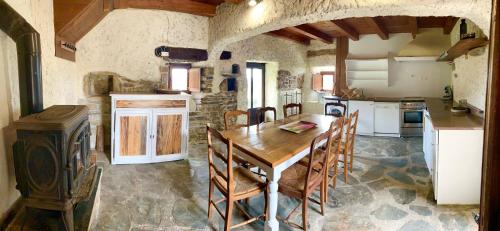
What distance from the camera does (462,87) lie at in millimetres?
4363

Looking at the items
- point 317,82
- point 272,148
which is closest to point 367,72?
point 317,82

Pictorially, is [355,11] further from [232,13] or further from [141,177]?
[141,177]

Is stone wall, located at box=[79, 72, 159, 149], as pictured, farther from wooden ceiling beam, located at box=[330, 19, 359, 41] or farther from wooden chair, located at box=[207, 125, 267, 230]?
wooden ceiling beam, located at box=[330, 19, 359, 41]

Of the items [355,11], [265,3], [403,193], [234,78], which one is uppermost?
[265,3]

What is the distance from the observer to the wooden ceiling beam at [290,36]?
5943mm

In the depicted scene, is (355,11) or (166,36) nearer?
(355,11)

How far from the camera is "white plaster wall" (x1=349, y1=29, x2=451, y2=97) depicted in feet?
19.8

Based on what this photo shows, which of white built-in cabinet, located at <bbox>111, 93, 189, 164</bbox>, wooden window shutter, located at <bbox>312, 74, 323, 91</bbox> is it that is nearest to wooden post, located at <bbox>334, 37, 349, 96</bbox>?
wooden window shutter, located at <bbox>312, 74, 323, 91</bbox>

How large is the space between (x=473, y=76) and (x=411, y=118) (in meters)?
2.23

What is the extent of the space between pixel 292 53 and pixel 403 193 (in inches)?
175

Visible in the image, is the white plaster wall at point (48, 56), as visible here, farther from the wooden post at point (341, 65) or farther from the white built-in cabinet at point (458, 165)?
the wooden post at point (341, 65)

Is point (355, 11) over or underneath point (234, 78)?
over

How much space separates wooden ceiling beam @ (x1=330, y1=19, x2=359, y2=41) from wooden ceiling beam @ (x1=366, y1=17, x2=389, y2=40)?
415 mm

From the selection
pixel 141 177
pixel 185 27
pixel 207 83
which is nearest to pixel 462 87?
pixel 207 83
